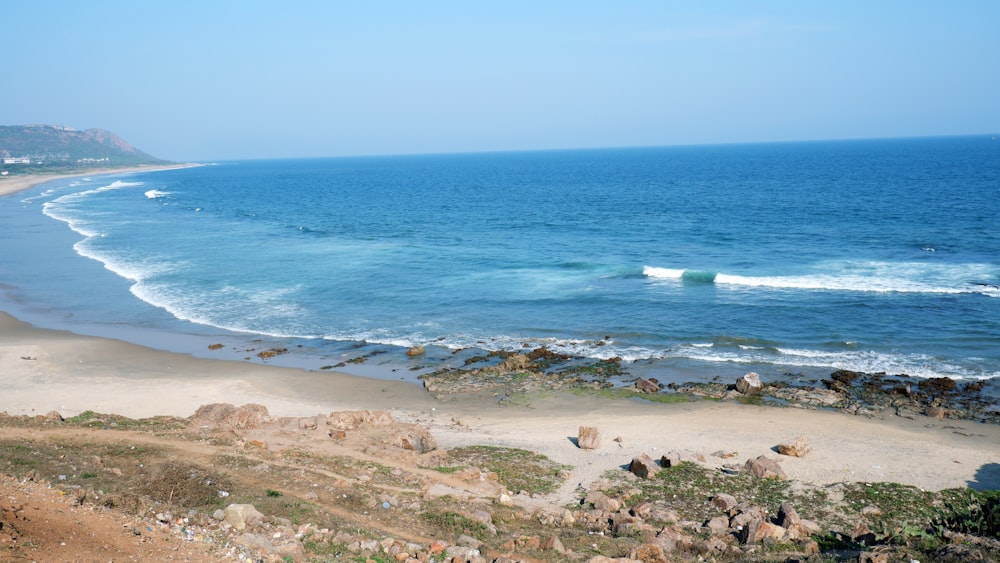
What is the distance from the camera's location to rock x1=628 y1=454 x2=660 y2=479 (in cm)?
1930

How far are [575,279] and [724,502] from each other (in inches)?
1211

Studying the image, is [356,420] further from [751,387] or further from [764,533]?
[751,387]

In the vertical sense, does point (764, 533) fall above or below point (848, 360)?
above

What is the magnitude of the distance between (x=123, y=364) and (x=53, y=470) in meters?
17.3

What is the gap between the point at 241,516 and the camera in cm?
1445

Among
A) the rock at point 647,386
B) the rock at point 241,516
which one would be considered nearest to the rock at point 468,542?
the rock at point 241,516

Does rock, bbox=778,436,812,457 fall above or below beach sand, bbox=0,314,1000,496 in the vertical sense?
above

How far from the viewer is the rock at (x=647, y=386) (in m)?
28.2

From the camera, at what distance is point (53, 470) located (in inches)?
647

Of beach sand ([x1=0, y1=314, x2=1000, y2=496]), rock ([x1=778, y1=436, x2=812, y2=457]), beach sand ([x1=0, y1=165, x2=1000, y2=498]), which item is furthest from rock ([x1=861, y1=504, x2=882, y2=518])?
rock ([x1=778, y1=436, x2=812, y2=457])

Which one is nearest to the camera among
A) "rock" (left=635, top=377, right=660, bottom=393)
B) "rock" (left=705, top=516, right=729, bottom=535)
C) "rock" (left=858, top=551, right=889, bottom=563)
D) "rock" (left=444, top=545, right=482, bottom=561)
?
"rock" (left=858, top=551, right=889, bottom=563)

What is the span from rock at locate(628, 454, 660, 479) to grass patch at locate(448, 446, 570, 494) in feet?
6.16

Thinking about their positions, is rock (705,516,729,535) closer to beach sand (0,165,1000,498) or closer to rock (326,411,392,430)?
beach sand (0,165,1000,498)

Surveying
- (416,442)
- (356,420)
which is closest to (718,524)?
(416,442)
